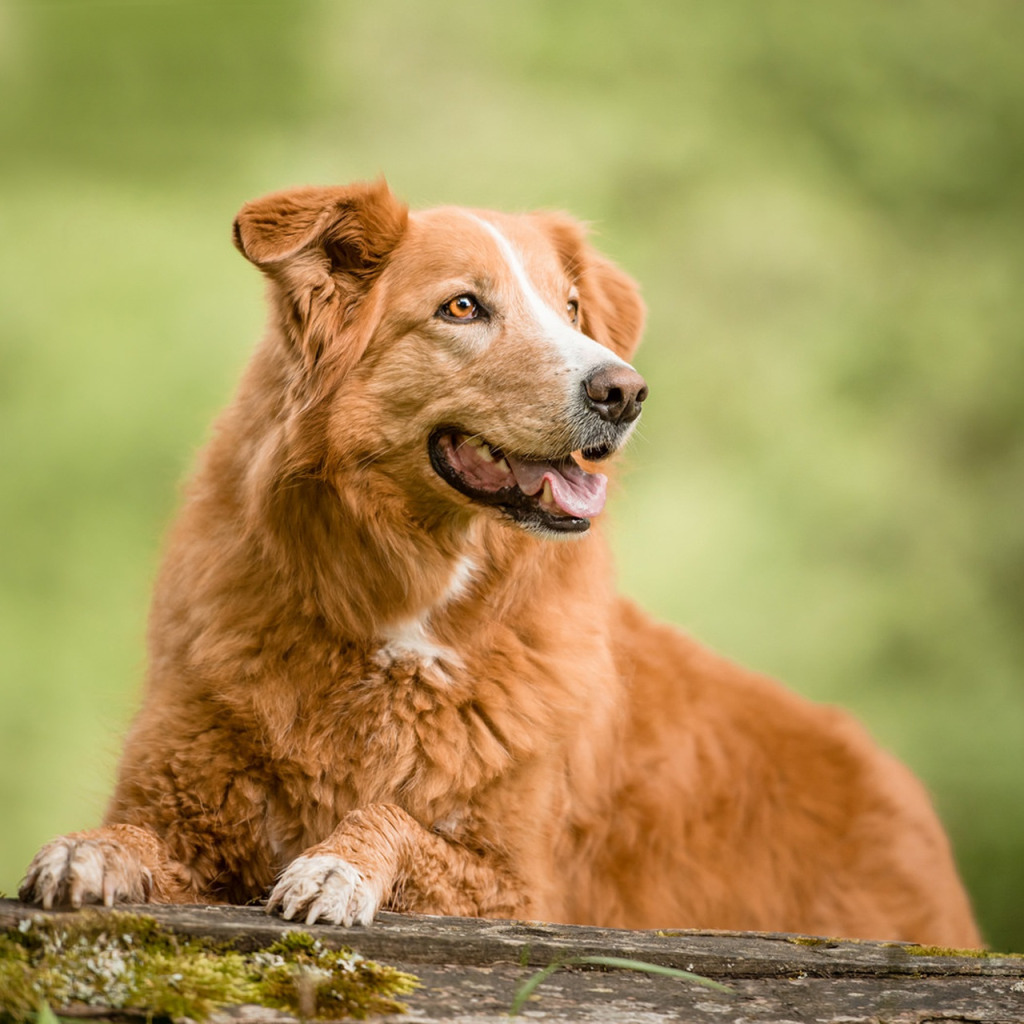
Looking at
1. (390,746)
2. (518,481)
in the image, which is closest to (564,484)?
(518,481)

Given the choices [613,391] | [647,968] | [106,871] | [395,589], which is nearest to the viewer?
[647,968]

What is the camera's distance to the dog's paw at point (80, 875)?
1954mm

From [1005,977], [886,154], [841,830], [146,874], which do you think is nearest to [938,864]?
[841,830]

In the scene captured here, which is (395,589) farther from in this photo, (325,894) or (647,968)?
(647,968)

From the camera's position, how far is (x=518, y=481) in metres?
2.81

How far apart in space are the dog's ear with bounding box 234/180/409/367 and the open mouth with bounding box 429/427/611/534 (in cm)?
33

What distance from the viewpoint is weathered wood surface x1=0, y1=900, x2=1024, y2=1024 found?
1896 millimetres

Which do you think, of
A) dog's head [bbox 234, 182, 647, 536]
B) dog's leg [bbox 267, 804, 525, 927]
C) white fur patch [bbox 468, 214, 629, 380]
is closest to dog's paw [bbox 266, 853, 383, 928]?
dog's leg [bbox 267, 804, 525, 927]

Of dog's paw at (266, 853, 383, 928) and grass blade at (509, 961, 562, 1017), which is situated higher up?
dog's paw at (266, 853, 383, 928)

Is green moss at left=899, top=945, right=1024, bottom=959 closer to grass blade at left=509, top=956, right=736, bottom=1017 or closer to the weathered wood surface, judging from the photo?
the weathered wood surface

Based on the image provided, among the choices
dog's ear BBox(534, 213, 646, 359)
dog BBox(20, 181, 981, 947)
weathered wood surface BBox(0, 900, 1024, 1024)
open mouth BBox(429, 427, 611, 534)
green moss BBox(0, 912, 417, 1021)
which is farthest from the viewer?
dog's ear BBox(534, 213, 646, 359)

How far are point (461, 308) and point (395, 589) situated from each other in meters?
0.71

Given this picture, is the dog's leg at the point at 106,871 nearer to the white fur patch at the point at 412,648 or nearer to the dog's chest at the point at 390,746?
the dog's chest at the point at 390,746

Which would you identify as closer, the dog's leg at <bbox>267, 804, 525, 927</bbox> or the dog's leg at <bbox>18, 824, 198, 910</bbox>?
the dog's leg at <bbox>18, 824, 198, 910</bbox>
